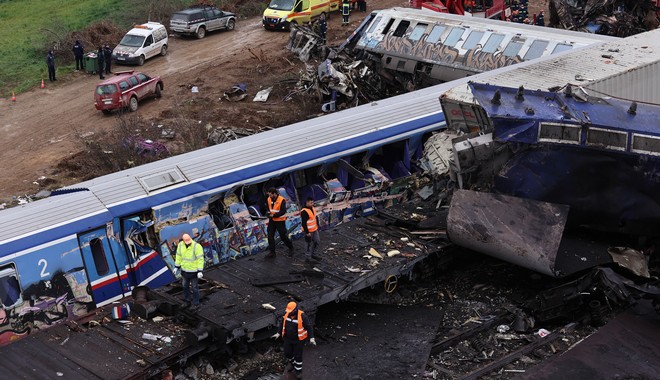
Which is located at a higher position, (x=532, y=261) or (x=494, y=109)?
(x=494, y=109)

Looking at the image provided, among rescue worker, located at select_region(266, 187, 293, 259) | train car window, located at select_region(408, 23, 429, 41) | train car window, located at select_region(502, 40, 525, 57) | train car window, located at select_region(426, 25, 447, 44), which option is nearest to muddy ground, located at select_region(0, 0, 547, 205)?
train car window, located at select_region(408, 23, 429, 41)

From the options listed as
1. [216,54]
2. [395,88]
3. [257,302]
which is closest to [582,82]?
[257,302]

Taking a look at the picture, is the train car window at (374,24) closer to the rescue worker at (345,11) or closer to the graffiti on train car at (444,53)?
the graffiti on train car at (444,53)

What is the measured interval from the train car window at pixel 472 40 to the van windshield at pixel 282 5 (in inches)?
547

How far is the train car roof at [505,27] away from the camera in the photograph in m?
24.5

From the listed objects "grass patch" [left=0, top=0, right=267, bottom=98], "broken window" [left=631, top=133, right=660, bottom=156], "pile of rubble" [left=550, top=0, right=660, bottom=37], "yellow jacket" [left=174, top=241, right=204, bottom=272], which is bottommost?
"grass patch" [left=0, top=0, right=267, bottom=98]

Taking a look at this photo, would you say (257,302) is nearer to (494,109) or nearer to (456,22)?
(494,109)

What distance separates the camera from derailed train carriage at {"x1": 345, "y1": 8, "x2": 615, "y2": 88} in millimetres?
→ 25094

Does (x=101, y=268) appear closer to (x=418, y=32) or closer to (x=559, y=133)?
(x=559, y=133)

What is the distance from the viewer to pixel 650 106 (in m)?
15.2

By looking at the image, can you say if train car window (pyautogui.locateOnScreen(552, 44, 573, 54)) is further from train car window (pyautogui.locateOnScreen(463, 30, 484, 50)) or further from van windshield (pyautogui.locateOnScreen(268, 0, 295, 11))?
van windshield (pyautogui.locateOnScreen(268, 0, 295, 11))

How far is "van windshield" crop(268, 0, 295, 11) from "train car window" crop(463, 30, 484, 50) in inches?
547

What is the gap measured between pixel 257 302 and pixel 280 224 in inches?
81.9

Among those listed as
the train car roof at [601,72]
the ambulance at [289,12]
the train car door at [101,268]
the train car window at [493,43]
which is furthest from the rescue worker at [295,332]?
the ambulance at [289,12]
